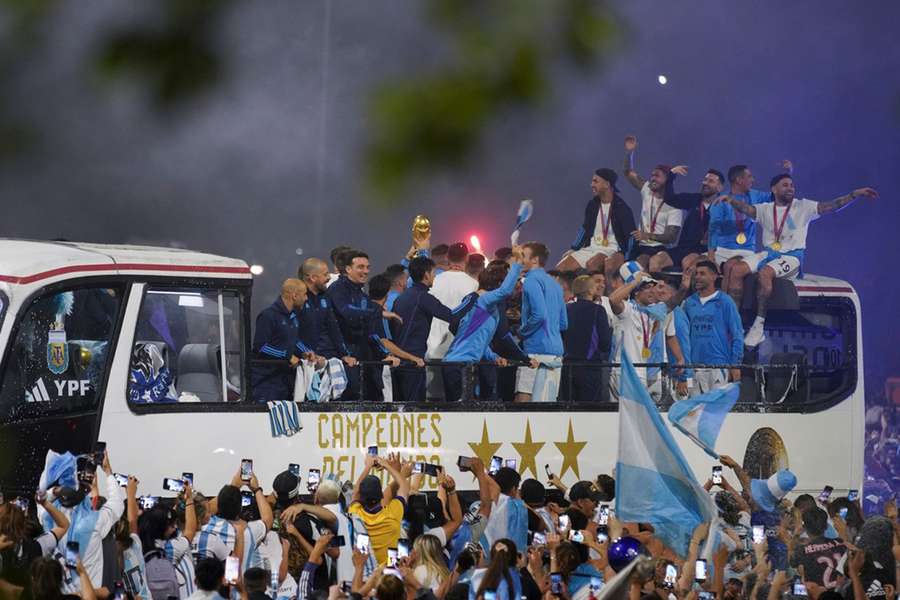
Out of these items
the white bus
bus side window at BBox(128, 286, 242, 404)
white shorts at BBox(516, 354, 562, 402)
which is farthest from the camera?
white shorts at BBox(516, 354, 562, 402)

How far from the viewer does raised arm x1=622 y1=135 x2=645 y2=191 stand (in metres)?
14.6

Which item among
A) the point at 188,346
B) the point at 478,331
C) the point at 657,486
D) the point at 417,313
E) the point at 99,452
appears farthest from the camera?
the point at 478,331

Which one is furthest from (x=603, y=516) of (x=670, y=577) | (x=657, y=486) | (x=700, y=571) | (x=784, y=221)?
(x=784, y=221)

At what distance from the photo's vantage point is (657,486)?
9.00m

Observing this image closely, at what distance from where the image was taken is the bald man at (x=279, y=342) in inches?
443

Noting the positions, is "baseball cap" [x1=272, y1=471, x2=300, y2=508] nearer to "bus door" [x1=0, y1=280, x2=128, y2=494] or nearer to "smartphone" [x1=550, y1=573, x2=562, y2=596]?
"bus door" [x1=0, y1=280, x2=128, y2=494]

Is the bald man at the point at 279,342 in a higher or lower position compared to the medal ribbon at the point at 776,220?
lower

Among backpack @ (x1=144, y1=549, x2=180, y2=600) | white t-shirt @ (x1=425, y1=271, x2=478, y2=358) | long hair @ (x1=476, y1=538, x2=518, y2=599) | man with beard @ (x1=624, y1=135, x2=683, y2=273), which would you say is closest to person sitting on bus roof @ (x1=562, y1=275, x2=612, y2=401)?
white t-shirt @ (x1=425, y1=271, x2=478, y2=358)

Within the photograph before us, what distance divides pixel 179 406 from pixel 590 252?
450cm

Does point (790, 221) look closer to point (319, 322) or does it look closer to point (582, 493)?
point (582, 493)

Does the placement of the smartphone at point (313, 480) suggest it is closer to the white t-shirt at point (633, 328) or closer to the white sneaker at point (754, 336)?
the white t-shirt at point (633, 328)

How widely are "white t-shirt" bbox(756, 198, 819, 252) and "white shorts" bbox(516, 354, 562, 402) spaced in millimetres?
3101

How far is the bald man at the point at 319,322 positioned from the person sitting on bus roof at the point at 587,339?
6.79 ft

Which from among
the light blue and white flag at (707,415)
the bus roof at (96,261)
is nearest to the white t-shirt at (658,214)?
the light blue and white flag at (707,415)
